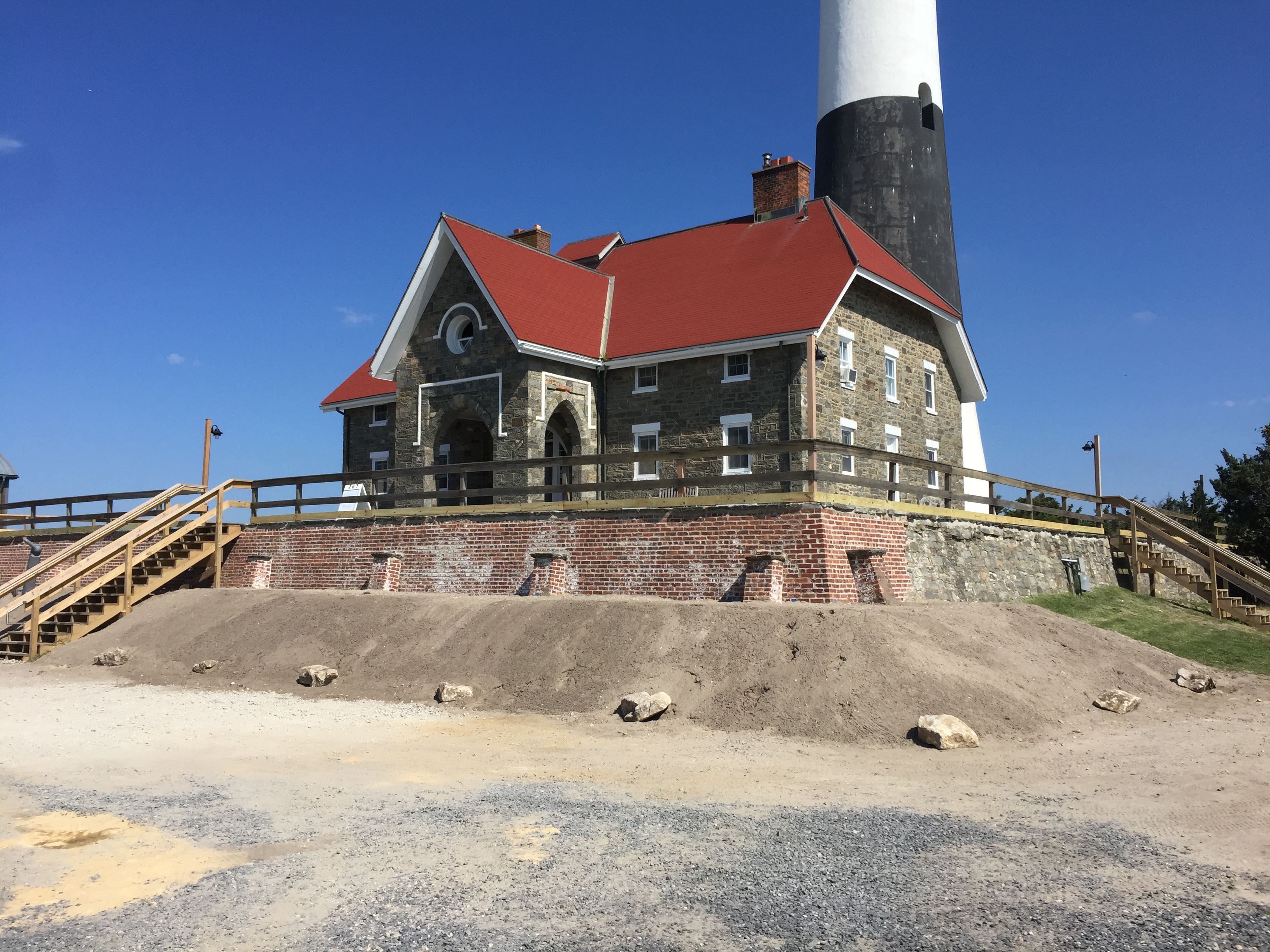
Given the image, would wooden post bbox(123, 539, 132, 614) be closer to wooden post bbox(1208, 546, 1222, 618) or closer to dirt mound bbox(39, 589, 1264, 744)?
dirt mound bbox(39, 589, 1264, 744)

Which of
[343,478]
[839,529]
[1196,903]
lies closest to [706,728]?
[839,529]

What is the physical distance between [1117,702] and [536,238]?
2332cm

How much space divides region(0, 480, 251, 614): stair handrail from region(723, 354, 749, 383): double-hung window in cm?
1179

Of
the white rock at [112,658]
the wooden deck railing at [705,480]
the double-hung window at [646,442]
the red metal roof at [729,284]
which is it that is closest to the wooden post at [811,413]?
the wooden deck railing at [705,480]

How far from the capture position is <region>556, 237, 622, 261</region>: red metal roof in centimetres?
3141

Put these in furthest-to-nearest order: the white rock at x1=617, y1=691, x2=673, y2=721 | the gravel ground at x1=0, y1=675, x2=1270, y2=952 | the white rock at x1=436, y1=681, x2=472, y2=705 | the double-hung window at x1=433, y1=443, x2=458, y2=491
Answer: the double-hung window at x1=433, y1=443, x2=458, y2=491 → the white rock at x1=436, y1=681, x2=472, y2=705 → the white rock at x1=617, y1=691, x2=673, y2=721 → the gravel ground at x1=0, y1=675, x2=1270, y2=952

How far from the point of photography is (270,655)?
16.4m

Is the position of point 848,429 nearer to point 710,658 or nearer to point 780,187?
point 780,187

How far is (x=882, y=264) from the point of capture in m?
26.0

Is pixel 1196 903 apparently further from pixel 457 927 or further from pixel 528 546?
pixel 528 546

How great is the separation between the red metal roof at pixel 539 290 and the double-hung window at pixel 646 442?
86.6 inches

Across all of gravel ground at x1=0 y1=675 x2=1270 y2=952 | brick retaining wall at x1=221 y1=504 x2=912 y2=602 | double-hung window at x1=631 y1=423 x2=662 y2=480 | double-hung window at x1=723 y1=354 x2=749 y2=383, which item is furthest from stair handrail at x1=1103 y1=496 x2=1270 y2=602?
gravel ground at x1=0 y1=675 x2=1270 y2=952

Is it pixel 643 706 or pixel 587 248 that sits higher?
pixel 587 248

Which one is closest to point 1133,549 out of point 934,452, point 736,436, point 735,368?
point 934,452
